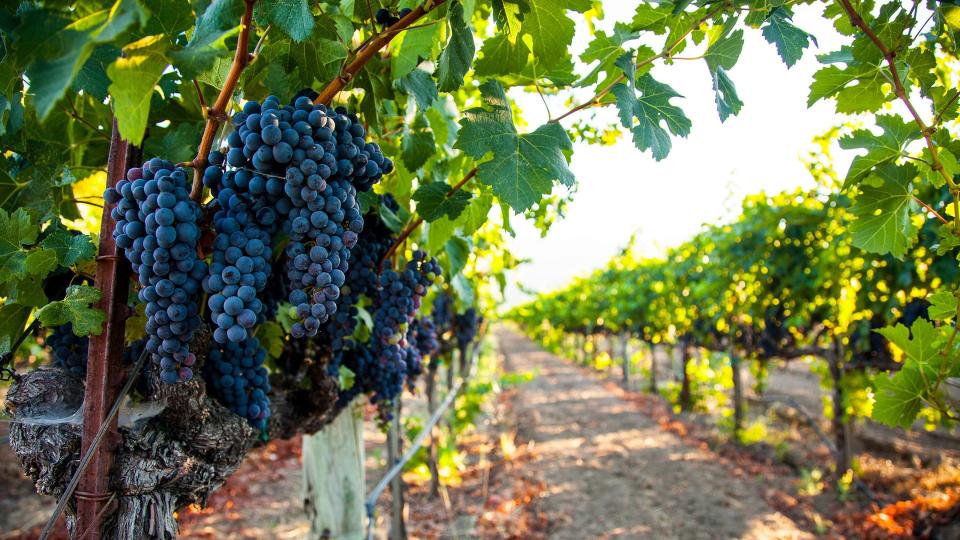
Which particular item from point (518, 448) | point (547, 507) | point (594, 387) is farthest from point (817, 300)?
point (594, 387)

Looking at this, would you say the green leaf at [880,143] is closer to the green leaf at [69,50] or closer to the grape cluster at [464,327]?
the green leaf at [69,50]

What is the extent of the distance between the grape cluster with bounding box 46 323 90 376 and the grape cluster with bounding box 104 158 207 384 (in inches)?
17.8

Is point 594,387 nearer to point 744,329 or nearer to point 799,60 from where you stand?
point 744,329

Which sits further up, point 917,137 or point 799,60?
point 799,60

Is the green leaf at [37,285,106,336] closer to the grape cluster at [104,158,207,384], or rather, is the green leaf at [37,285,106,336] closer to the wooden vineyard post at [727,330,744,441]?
the grape cluster at [104,158,207,384]

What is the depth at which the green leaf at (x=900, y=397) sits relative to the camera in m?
1.48

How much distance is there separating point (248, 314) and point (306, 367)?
36.3 inches

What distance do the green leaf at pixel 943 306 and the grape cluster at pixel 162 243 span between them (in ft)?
5.34

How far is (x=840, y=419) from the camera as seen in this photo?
280 inches

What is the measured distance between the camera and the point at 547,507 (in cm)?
691

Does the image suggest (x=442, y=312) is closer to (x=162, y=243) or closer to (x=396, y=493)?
(x=396, y=493)

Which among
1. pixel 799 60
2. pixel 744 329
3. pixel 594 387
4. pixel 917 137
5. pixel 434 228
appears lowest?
pixel 594 387

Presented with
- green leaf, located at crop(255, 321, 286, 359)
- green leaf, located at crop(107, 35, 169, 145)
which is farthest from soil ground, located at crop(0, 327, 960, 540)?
green leaf, located at crop(107, 35, 169, 145)

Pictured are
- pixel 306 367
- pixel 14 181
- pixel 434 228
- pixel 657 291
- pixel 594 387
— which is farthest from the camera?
pixel 594 387
